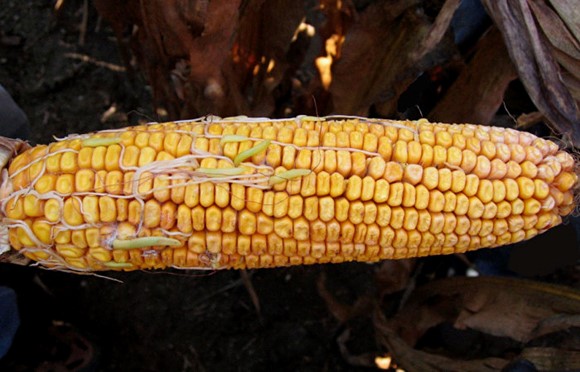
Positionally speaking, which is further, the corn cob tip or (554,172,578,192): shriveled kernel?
(554,172,578,192): shriveled kernel

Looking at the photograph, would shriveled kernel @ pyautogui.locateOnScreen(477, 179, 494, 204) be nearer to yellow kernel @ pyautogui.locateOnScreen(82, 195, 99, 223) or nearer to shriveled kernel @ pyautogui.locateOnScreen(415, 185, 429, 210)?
shriveled kernel @ pyautogui.locateOnScreen(415, 185, 429, 210)

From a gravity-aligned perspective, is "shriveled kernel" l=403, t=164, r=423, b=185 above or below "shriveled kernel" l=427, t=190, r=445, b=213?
above

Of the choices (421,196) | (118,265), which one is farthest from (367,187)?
(118,265)

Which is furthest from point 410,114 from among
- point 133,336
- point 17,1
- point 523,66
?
point 17,1

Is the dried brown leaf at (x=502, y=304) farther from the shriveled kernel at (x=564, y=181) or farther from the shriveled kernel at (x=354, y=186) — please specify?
the shriveled kernel at (x=354, y=186)

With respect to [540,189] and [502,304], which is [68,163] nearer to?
[540,189]

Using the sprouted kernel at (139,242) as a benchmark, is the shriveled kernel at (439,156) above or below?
above

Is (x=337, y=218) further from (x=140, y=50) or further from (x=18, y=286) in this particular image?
(x=18, y=286)

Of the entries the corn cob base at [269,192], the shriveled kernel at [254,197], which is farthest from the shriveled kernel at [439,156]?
the shriveled kernel at [254,197]

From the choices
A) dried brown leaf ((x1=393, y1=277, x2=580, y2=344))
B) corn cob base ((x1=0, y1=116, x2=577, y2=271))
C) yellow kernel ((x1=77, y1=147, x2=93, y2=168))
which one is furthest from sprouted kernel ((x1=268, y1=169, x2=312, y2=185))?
dried brown leaf ((x1=393, y1=277, x2=580, y2=344))
